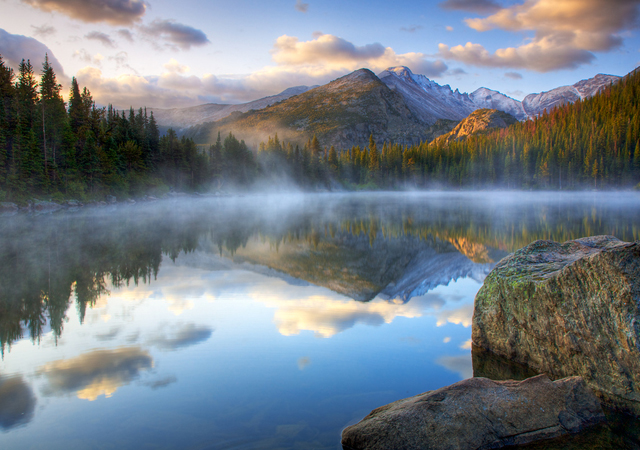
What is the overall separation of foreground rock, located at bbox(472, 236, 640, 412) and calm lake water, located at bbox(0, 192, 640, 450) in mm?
931

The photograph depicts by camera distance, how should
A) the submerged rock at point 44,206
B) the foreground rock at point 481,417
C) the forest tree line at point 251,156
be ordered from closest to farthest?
1. the foreground rock at point 481,417
2. the submerged rock at point 44,206
3. the forest tree line at point 251,156

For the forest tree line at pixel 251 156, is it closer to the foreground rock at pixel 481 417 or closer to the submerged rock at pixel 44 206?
the submerged rock at pixel 44 206

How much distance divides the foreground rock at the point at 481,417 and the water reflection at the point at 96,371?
378 centimetres

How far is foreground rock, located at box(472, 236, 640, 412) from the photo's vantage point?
14.3 feet

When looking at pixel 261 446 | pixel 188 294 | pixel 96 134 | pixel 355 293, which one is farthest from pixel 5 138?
pixel 261 446

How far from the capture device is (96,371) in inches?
236

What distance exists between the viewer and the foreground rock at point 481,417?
147 inches

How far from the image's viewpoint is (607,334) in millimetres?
4535

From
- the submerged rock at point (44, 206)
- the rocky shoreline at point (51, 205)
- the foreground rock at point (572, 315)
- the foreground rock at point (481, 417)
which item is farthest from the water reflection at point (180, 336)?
the submerged rock at point (44, 206)

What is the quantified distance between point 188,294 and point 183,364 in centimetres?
460

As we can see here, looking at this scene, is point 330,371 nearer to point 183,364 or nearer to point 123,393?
point 183,364

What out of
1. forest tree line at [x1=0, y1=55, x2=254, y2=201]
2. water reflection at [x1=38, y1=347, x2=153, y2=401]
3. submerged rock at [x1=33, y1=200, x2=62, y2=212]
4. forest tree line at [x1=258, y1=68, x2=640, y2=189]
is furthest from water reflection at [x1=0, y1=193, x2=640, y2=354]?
forest tree line at [x1=258, y1=68, x2=640, y2=189]

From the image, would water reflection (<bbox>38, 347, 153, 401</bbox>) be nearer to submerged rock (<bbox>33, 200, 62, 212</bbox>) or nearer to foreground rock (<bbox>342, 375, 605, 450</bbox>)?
foreground rock (<bbox>342, 375, 605, 450</bbox>)

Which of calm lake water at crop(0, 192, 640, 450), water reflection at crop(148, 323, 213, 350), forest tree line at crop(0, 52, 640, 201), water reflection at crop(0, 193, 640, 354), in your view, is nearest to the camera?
calm lake water at crop(0, 192, 640, 450)
